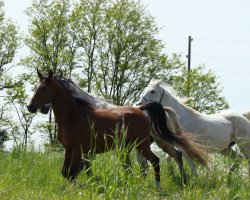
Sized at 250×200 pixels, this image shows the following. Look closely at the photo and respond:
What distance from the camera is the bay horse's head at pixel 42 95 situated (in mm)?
8508

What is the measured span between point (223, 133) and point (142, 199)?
6109mm

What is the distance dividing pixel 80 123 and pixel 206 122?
3.35m

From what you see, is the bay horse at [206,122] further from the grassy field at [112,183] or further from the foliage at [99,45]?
the foliage at [99,45]

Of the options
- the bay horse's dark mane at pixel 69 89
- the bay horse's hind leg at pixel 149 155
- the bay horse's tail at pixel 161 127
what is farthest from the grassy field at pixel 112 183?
the bay horse's dark mane at pixel 69 89

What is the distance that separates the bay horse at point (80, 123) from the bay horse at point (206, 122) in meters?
1.42

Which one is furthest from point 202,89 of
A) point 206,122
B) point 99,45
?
point 206,122

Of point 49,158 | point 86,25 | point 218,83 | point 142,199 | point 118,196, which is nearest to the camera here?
point 118,196

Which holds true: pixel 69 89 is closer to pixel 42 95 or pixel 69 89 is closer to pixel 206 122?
pixel 42 95

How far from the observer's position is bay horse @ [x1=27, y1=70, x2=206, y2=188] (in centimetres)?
837

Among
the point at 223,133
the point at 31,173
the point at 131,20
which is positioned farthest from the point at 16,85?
the point at 31,173

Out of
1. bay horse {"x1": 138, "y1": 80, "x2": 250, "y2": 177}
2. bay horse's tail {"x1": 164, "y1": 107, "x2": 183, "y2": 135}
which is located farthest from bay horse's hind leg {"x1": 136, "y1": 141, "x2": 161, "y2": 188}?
bay horse {"x1": 138, "y1": 80, "x2": 250, "y2": 177}

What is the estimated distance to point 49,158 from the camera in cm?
954

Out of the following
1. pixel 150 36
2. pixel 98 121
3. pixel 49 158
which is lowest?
pixel 49 158

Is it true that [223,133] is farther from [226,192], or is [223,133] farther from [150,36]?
[150,36]
